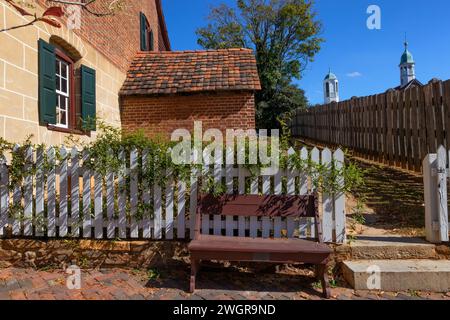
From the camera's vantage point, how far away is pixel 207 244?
3.59 metres

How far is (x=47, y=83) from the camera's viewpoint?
19.6 ft

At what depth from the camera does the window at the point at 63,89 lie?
6746 millimetres

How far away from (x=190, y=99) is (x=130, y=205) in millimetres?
5671

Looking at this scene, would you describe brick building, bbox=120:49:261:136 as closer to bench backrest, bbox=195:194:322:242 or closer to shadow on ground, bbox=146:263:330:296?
bench backrest, bbox=195:194:322:242

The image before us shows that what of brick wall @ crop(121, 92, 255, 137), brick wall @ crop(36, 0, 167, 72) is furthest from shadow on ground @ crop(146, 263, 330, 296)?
brick wall @ crop(121, 92, 255, 137)

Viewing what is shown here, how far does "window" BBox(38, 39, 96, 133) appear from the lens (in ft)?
19.3

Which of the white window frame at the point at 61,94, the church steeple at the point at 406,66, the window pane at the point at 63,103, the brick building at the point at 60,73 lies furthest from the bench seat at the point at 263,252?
the church steeple at the point at 406,66

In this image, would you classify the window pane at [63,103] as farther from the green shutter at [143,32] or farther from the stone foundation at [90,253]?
the green shutter at [143,32]

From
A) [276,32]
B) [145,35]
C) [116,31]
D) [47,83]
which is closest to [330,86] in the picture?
[276,32]

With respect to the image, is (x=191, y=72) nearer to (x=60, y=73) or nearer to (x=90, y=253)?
(x=60, y=73)

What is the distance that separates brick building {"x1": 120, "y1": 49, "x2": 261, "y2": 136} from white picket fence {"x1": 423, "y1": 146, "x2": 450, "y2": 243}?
5638 mm
